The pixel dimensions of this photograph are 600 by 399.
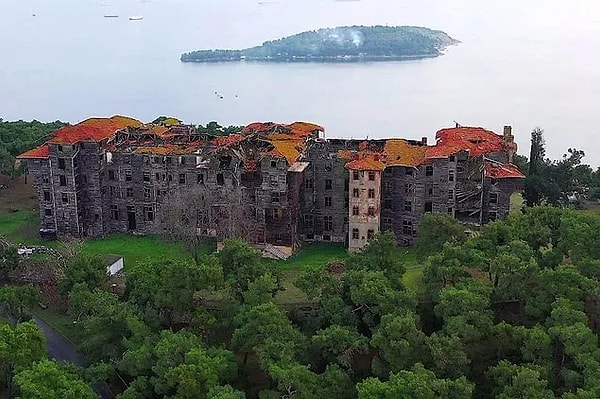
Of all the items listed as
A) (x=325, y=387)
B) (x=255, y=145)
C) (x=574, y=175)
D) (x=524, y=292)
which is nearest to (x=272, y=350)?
(x=325, y=387)

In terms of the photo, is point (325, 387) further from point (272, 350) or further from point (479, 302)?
point (479, 302)

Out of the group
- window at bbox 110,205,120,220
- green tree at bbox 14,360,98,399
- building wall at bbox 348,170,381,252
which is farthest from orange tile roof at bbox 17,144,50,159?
green tree at bbox 14,360,98,399

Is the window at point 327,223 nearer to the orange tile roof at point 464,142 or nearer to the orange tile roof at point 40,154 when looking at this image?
the orange tile roof at point 464,142

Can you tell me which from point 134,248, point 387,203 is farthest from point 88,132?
point 387,203

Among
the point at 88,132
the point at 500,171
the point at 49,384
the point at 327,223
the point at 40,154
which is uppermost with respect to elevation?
the point at 88,132

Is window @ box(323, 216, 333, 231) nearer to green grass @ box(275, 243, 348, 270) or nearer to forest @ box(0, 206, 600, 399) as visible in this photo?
green grass @ box(275, 243, 348, 270)

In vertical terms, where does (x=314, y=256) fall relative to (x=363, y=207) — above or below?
below

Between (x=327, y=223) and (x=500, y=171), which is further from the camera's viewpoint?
(x=327, y=223)

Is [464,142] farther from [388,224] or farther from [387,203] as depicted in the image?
[388,224]
